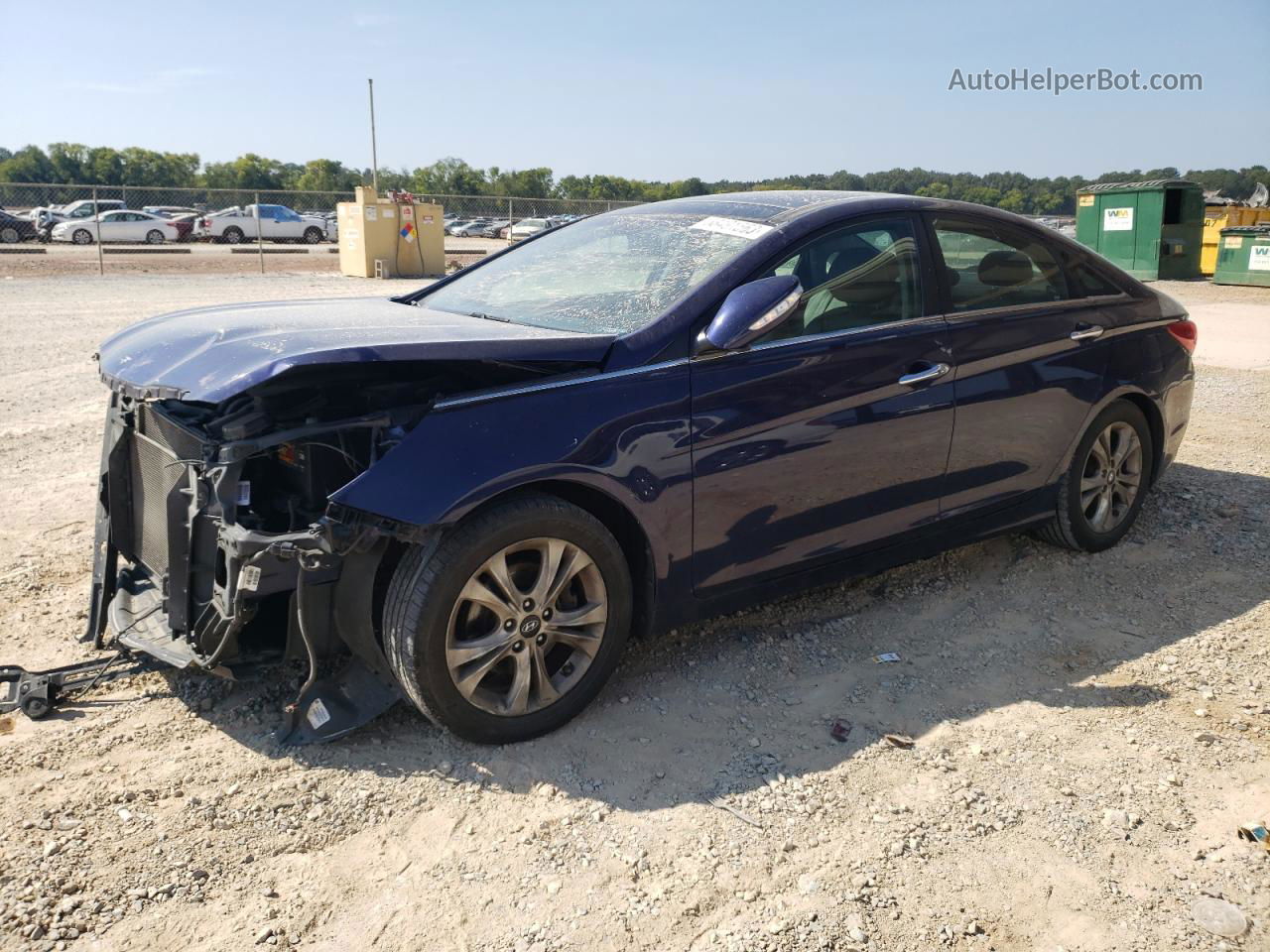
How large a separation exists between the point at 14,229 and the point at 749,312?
3703 centimetres

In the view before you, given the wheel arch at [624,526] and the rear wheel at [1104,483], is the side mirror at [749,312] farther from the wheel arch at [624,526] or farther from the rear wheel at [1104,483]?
the rear wheel at [1104,483]

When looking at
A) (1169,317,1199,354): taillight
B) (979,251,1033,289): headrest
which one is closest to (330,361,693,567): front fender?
(979,251,1033,289): headrest

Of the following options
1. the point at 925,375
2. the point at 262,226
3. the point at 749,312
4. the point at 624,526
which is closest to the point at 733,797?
the point at 624,526

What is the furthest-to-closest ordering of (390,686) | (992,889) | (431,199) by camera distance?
(431,199) < (390,686) < (992,889)

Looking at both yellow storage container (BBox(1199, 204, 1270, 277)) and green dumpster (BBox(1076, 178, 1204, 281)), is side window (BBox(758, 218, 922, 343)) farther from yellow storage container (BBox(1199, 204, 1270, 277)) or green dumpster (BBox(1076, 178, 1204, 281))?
yellow storage container (BBox(1199, 204, 1270, 277))

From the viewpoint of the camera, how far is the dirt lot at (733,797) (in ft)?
8.44

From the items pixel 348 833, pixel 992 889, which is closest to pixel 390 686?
pixel 348 833

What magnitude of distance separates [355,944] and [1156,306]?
470cm

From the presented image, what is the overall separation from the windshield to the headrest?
3.81ft

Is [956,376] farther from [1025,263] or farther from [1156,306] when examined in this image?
[1156,306]

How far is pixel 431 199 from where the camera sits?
30.5 m

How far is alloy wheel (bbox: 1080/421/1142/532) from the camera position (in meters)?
4.90

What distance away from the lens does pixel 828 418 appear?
3754mm

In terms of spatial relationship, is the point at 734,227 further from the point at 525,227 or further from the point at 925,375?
the point at 525,227
